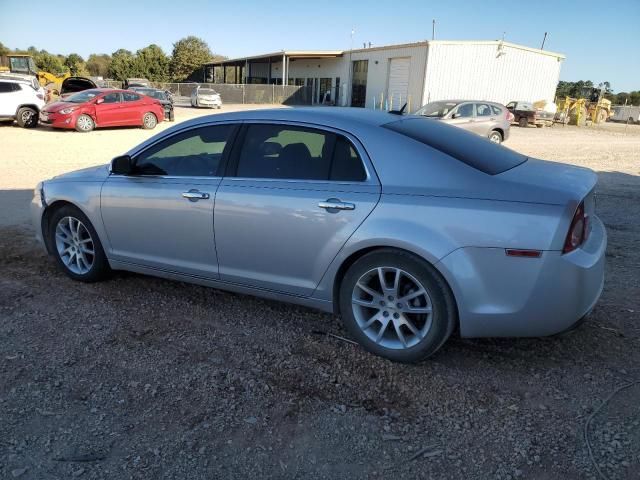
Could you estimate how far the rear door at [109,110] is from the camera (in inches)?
717

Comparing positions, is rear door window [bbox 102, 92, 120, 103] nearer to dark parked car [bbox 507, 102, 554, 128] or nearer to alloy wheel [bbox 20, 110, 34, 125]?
alloy wheel [bbox 20, 110, 34, 125]

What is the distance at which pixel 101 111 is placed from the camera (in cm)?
1820

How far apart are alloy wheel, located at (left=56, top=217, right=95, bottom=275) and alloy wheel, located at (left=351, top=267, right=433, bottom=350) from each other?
2528mm

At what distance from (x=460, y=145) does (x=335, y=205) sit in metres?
0.95

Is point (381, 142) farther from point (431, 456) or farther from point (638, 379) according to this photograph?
point (638, 379)

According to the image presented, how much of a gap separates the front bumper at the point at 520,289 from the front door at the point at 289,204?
0.69m

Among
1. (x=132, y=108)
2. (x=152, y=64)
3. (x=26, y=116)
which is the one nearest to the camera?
(x=26, y=116)

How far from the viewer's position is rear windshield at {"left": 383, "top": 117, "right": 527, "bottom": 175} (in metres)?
3.27

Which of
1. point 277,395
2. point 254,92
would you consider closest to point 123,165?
point 277,395

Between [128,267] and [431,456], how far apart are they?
292 centimetres

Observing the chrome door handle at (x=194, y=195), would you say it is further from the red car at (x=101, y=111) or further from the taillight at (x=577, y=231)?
the red car at (x=101, y=111)

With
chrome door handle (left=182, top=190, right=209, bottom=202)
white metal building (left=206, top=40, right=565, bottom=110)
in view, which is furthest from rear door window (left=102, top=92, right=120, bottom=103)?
white metal building (left=206, top=40, right=565, bottom=110)

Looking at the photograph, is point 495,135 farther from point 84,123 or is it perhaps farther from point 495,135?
point 84,123

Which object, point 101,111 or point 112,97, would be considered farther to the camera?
point 112,97
